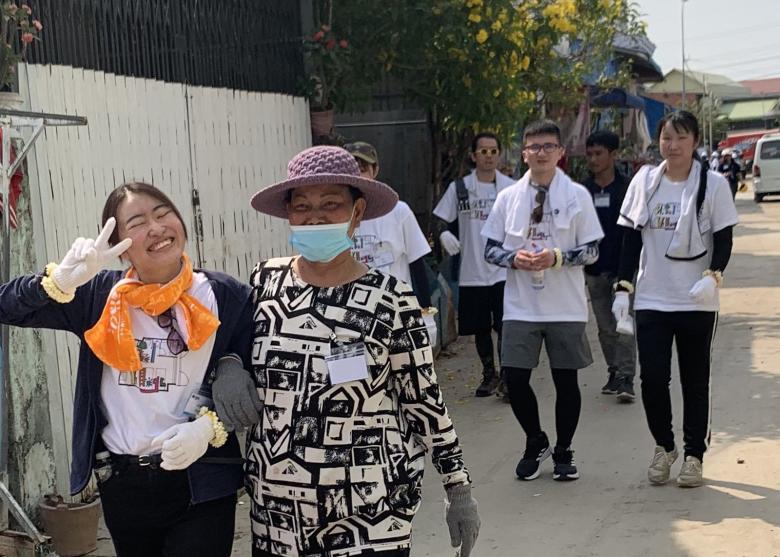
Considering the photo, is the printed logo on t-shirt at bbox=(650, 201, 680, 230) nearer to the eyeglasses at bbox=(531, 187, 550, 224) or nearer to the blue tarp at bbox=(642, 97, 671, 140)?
the eyeglasses at bbox=(531, 187, 550, 224)

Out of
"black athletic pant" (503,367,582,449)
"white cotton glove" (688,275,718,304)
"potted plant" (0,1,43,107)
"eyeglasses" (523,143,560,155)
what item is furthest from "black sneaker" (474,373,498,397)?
"potted plant" (0,1,43,107)

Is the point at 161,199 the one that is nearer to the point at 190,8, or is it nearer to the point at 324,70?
the point at 190,8

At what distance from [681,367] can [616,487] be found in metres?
0.76

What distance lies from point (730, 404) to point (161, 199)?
553cm


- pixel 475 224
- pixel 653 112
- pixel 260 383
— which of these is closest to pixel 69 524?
pixel 260 383

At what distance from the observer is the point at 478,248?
26.1ft

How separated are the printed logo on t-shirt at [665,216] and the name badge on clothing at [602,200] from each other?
6.72 ft

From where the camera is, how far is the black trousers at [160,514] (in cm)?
284

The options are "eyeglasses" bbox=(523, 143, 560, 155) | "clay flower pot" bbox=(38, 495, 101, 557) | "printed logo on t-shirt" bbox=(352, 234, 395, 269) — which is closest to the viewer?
"clay flower pot" bbox=(38, 495, 101, 557)

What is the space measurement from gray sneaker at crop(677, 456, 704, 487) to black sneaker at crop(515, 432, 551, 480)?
0.78 m

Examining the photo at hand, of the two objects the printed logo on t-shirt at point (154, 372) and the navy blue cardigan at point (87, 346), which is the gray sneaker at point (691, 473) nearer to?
the navy blue cardigan at point (87, 346)

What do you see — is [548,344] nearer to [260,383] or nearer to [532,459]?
[532,459]

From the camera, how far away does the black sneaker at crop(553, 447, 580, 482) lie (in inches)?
231

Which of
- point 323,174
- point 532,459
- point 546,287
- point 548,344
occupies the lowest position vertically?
point 532,459
